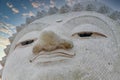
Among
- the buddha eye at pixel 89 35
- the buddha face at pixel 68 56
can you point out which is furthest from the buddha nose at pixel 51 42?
the buddha eye at pixel 89 35

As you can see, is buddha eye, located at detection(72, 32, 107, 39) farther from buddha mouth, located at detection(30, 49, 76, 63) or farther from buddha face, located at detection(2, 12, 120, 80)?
buddha mouth, located at detection(30, 49, 76, 63)

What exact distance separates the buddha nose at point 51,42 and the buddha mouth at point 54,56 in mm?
44

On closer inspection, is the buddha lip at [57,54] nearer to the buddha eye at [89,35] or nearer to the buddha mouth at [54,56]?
the buddha mouth at [54,56]

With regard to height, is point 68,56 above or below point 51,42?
below

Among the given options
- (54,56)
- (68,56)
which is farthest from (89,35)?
(54,56)

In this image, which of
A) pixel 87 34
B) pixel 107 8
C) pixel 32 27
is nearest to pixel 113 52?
pixel 87 34

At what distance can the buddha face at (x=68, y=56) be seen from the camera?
6.90 feet

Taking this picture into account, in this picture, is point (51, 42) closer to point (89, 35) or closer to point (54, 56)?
point (54, 56)

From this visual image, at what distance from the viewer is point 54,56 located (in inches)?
86.6

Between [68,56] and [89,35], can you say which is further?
[89,35]

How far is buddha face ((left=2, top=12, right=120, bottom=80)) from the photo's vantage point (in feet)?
6.90

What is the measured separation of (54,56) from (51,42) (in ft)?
0.50

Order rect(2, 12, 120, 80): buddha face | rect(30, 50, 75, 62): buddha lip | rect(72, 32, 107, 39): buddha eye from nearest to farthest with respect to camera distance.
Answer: rect(2, 12, 120, 80): buddha face < rect(30, 50, 75, 62): buddha lip < rect(72, 32, 107, 39): buddha eye

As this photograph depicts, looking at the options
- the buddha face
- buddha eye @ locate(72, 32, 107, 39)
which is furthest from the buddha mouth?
buddha eye @ locate(72, 32, 107, 39)
